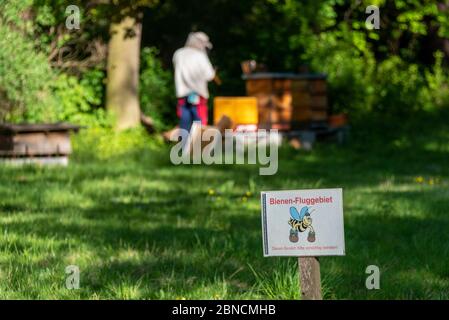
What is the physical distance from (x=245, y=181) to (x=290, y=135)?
14.5 feet

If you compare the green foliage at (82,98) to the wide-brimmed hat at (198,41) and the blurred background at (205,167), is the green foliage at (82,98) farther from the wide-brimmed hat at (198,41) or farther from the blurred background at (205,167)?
the wide-brimmed hat at (198,41)

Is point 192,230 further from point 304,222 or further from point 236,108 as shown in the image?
point 236,108

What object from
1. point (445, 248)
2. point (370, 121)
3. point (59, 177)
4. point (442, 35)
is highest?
point (442, 35)

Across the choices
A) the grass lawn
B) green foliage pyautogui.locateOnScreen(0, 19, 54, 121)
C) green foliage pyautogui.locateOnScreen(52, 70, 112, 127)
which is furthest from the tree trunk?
the grass lawn

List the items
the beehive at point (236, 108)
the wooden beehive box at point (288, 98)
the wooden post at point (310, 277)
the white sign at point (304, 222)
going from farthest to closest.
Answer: the wooden beehive box at point (288, 98) < the beehive at point (236, 108) < the wooden post at point (310, 277) < the white sign at point (304, 222)

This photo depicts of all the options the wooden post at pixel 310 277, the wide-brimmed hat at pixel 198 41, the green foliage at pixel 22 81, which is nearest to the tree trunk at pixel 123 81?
the wide-brimmed hat at pixel 198 41

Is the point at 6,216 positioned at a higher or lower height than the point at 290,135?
lower

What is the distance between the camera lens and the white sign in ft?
14.5

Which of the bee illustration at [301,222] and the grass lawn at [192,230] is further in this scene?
the grass lawn at [192,230]

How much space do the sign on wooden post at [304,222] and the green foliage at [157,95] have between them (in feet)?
39.8

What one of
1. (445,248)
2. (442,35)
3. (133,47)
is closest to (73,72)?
(133,47)

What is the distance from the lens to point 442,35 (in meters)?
19.6

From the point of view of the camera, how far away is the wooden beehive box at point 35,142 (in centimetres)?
1173

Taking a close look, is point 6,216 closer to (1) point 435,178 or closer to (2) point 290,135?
(1) point 435,178
